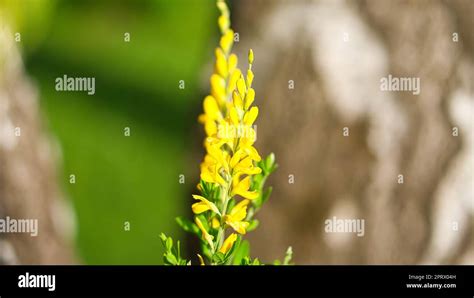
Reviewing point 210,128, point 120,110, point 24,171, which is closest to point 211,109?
point 210,128

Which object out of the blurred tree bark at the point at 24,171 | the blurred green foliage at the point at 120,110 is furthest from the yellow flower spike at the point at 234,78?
the blurred green foliage at the point at 120,110

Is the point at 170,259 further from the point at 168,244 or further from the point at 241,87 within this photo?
the point at 241,87

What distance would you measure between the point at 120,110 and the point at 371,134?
4.36ft

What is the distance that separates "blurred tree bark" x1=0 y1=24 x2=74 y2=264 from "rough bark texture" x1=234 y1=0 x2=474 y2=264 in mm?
434

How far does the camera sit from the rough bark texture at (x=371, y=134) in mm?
1385

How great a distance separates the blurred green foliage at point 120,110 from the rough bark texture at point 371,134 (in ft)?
2.06

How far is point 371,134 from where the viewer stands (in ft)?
4.61

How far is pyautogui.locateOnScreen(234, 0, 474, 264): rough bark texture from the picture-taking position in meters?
1.38

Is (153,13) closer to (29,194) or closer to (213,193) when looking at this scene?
(29,194)

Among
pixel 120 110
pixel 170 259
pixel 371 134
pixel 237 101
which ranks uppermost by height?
pixel 120 110

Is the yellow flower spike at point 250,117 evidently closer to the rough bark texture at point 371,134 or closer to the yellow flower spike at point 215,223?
the yellow flower spike at point 215,223

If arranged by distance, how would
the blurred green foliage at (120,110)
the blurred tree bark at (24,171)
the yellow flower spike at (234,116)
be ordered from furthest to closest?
the blurred green foliage at (120,110)
the blurred tree bark at (24,171)
the yellow flower spike at (234,116)

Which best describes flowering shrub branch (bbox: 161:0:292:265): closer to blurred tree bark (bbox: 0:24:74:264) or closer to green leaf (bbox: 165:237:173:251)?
green leaf (bbox: 165:237:173:251)

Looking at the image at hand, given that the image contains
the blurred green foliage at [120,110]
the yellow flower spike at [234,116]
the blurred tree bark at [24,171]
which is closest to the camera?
the yellow flower spike at [234,116]
